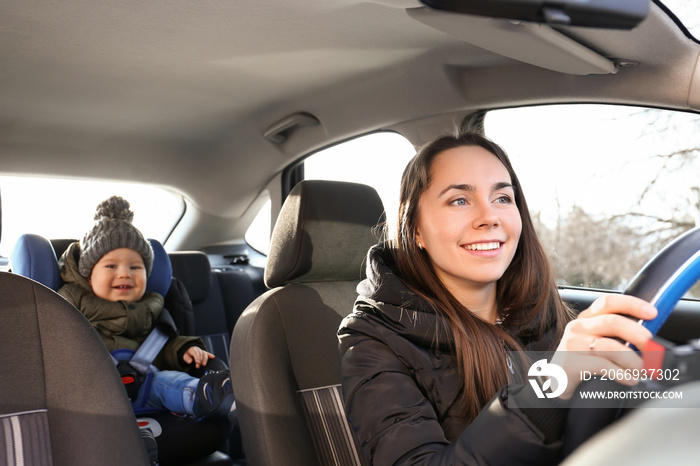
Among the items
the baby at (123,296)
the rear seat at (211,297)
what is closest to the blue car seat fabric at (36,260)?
the baby at (123,296)

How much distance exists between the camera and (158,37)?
2256mm

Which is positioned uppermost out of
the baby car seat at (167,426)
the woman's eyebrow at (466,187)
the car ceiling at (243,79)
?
the car ceiling at (243,79)

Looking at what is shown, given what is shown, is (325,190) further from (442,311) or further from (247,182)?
(247,182)

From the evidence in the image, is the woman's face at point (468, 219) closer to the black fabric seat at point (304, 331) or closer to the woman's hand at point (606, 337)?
the black fabric seat at point (304, 331)

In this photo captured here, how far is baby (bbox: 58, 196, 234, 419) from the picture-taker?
2.79m

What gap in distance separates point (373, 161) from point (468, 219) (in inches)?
59.8

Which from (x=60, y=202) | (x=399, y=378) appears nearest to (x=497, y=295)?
(x=399, y=378)

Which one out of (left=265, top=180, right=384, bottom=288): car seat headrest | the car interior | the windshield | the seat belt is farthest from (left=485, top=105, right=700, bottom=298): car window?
the seat belt

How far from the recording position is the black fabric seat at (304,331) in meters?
1.78

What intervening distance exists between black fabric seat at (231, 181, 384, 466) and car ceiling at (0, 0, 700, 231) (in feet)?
1.72

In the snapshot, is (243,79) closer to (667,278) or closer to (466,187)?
(466,187)

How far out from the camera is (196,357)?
2.89 m

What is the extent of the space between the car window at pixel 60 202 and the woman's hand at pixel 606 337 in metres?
2.70

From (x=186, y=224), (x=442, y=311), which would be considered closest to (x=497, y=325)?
(x=442, y=311)
